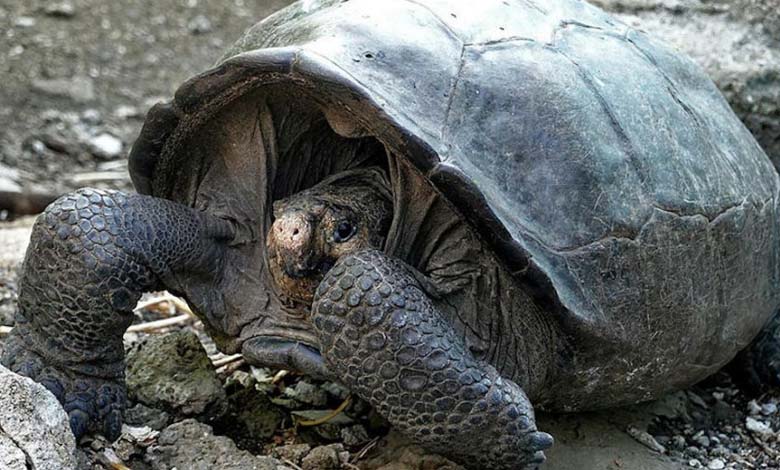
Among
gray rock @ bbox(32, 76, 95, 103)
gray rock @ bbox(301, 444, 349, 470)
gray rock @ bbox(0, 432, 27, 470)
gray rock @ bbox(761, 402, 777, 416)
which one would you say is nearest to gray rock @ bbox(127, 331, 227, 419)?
gray rock @ bbox(301, 444, 349, 470)

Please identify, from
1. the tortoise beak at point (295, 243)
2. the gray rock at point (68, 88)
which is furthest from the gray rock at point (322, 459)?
the gray rock at point (68, 88)

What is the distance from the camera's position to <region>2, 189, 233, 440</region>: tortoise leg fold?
299 cm

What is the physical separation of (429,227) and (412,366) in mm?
→ 454

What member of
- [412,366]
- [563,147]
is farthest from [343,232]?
[563,147]

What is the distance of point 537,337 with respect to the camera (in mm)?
3055

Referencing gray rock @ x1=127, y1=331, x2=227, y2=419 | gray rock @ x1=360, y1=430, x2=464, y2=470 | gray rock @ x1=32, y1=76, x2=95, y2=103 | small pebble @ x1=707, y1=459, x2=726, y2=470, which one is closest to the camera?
gray rock @ x1=360, y1=430, x2=464, y2=470

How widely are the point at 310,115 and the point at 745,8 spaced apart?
2970 millimetres

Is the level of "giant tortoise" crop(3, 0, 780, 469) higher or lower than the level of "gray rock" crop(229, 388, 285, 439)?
higher

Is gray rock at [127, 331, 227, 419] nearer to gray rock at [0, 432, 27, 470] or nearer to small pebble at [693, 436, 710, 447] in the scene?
gray rock at [0, 432, 27, 470]

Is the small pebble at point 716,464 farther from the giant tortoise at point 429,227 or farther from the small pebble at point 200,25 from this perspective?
the small pebble at point 200,25

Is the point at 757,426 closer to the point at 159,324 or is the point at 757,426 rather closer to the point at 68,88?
the point at 159,324

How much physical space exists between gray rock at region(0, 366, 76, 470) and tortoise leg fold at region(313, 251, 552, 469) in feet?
2.17

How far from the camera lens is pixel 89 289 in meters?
2.99

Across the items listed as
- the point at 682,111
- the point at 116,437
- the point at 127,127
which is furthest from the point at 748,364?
the point at 127,127
